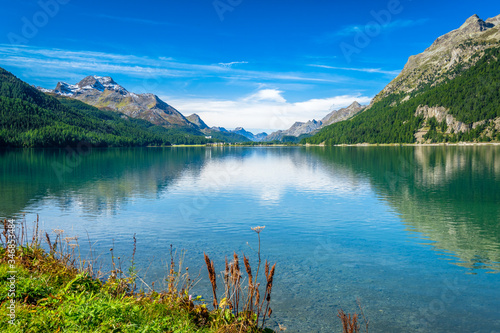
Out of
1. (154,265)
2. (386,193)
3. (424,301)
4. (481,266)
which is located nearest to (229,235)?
(154,265)

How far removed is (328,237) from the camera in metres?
25.2

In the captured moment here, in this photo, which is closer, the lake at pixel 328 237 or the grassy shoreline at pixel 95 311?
the grassy shoreline at pixel 95 311

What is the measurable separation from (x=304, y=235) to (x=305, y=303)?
38.1ft

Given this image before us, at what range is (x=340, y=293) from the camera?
1534 cm

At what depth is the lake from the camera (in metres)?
14.0

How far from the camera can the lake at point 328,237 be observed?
14047 mm

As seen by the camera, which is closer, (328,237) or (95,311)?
(95,311)

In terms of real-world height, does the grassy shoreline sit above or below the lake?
above

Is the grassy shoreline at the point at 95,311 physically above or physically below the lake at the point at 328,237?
above

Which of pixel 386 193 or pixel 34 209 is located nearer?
pixel 34 209

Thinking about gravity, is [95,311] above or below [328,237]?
above

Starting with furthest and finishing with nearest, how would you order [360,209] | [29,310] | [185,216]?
[360,209], [185,216], [29,310]

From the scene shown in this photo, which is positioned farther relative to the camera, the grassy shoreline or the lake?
the lake

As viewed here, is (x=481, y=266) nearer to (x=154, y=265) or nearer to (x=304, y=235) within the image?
(x=304, y=235)
